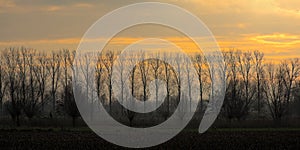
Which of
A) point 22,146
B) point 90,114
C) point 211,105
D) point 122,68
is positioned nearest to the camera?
point 22,146

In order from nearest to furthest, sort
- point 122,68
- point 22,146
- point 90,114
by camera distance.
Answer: point 22,146, point 90,114, point 122,68

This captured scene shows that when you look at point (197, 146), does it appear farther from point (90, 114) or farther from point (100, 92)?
point (100, 92)

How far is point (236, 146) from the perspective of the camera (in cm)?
3141

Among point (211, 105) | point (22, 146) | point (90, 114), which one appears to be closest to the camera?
point (22, 146)

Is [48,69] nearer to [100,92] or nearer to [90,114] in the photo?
[100,92]

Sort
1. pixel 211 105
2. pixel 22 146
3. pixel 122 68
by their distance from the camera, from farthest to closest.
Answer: pixel 122 68 < pixel 211 105 < pixel 22 146

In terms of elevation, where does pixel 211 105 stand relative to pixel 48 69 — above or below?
below

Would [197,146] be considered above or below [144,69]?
below

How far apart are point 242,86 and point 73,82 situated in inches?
1180

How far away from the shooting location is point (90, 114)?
76812 mm

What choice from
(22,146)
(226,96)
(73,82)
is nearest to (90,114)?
(73,82)

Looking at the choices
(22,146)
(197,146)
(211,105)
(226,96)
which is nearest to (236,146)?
(197,146)

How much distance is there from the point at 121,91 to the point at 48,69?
51.9 ft

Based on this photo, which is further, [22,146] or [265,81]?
[265,81]
